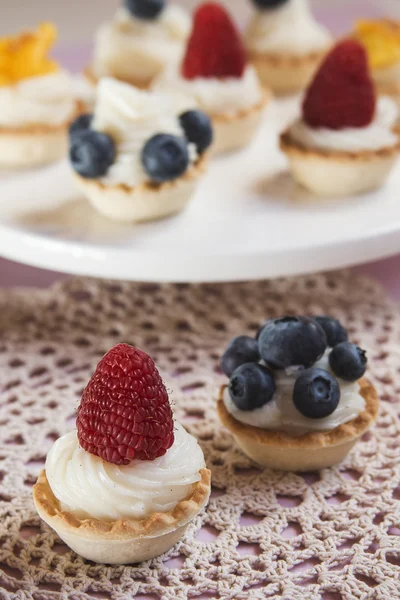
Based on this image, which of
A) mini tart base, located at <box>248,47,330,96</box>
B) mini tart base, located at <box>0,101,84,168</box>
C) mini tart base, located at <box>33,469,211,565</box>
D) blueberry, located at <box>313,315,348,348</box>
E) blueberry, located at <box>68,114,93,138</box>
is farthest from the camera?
mini tart base, located at <box>248,47,330,96</box>

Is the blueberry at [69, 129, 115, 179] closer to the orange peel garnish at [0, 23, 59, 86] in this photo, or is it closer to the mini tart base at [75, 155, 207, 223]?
the mini tart base at [75, 155, 207, 223]

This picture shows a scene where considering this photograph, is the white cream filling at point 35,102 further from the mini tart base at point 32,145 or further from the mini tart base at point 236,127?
the mini tart base at point 236,127

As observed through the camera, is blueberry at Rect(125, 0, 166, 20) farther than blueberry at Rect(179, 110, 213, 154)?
Yes

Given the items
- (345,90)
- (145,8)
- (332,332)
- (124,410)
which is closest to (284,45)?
(145,8)

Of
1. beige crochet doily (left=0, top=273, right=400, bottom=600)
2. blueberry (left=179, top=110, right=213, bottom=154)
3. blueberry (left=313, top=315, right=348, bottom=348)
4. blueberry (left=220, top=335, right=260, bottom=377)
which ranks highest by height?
blueberry (left=179, top=110, right=213, bottom=154)

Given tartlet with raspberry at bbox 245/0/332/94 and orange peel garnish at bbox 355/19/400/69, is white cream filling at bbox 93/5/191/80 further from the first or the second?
orange peel garnish at bbox 355/19/400/69

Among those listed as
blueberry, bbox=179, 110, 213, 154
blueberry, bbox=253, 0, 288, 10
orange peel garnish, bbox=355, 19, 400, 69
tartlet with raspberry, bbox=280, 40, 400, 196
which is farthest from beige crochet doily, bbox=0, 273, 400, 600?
blueberry, bbox=253, 0, 288, 10

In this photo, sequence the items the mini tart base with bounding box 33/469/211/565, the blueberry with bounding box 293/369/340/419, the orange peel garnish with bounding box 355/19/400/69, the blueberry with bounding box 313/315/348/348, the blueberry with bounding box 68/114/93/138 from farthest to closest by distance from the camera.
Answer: the orange peel garnish with bounding box 355/19/400/69 < the blueberry with bounding box 68/114/93/138 < the blueberry with bounding box 313/315/348/348 < the blueberry with bounding box 293/369/340/419 < the mini tart base with bounding box 33/469/211/565

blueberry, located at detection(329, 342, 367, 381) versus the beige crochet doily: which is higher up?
blueberry, located at detection(329, 342, 367, 381)

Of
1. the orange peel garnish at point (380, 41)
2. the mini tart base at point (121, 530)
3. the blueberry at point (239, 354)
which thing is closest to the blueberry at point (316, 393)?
the blueberry at point (239, 354)
